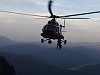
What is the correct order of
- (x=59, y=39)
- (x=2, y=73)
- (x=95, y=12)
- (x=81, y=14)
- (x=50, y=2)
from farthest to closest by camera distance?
(x=2, y=73) < (x=59, y=39) < (x=50, y=2) < (x=81, y=14) < (x=95, y=12)

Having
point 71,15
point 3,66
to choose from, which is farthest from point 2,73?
point 71,15

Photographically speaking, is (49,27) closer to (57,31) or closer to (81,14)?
(57,31)

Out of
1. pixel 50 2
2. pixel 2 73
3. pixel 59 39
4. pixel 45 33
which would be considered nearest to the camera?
pixel 50 2

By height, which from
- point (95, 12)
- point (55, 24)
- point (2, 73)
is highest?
point (95, 12)

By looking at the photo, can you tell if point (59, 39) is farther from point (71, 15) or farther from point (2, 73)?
point (2, 73)

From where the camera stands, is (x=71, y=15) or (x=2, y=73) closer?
(x=71, y=15)

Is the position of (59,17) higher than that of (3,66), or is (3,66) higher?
(59,17)

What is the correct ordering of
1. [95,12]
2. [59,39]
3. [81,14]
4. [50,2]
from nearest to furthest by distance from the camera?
[95,12]
[81,14]
[50,2]
[59,39]

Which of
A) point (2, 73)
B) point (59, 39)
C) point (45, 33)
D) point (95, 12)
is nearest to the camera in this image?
point (95, 12)

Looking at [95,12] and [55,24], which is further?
[55,24]
